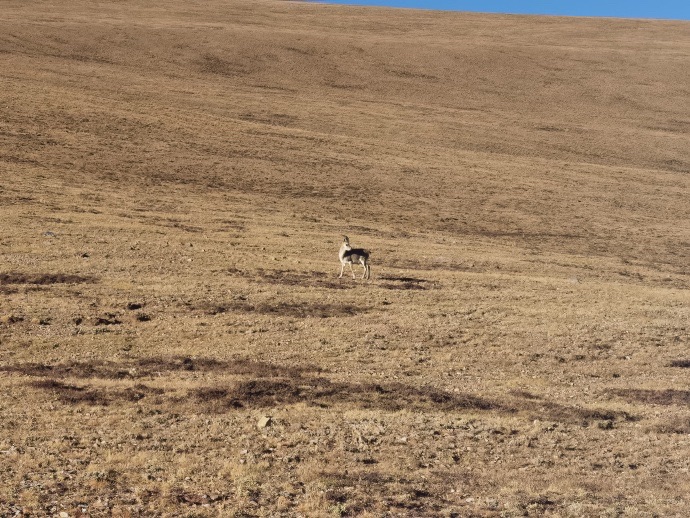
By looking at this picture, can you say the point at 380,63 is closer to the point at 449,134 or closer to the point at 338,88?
the point at 338,88

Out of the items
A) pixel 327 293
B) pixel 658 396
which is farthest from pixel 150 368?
pixel 658 396

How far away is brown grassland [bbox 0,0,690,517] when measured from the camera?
39.5 ft

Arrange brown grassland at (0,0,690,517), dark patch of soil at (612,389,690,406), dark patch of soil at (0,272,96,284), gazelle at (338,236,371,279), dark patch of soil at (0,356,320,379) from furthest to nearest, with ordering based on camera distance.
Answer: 1. gazelle at (338,236,371,279)
2. dark patch of soil at (0,272,96,284)
3. dark patch of soil at (0,356,320,379)
4. dark patch of soil at (612,389,690,406)
5. brown grassland at (0,0,690,517)

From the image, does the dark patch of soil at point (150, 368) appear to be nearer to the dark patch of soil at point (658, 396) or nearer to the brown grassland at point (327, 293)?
the brown grassland at point (327, 293)

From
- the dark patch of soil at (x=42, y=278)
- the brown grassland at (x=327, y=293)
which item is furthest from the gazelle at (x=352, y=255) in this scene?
the dark patch of soil at (x=42, y=278)

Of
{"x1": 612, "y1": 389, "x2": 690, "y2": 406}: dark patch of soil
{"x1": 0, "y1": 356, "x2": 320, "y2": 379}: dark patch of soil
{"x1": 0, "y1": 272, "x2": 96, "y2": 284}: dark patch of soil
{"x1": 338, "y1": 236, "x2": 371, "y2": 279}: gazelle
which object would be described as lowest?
{"x1": 0, "y1": 272, "x2": 96, "y2": 284}: dark patch of soil

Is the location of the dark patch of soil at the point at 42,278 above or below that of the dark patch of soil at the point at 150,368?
below

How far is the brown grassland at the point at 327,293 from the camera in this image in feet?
39.5

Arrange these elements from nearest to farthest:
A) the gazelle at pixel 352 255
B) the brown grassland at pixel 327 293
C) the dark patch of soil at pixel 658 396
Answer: the brown grassland at pixel 327 293
the dark patch of soil at pixel 658 396
the gazelle at pixel 352 255

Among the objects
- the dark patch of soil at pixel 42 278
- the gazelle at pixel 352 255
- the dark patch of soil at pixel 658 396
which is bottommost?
the dark patch of soil at pixel 42 278

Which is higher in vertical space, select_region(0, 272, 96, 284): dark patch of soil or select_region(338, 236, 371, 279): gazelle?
select_region(338, 236, 371, 279): gazelle

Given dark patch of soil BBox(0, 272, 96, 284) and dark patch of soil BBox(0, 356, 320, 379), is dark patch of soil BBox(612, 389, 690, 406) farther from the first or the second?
dark patch of soil BBox(0, 272, 96, 284)

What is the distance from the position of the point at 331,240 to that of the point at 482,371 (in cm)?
1613

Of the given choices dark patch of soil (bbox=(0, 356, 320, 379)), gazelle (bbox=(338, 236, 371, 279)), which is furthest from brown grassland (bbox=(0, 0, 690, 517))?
gazelle (bbox=(338, 236, 371, 279))
